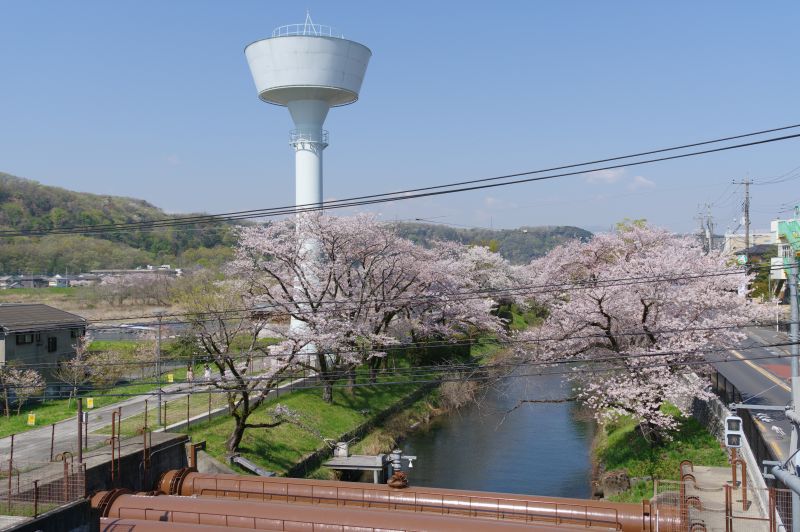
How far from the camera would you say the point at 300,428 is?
2722 centimetres

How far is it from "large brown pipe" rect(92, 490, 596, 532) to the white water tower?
76.8 feet

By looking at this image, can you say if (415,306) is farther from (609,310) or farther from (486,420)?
(609,310)

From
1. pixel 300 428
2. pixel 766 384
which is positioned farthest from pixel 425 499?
pixel 766 384

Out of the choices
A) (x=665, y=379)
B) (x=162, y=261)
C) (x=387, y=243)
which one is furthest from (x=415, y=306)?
(x=162, y=261)

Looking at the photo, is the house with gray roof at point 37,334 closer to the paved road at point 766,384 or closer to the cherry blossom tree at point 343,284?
the cherry blossom tree at point 343,284

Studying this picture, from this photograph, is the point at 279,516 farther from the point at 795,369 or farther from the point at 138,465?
the point at 795,369

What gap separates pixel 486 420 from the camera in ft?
109

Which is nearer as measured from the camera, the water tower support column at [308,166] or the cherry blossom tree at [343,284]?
the cherry blossom tree at [343,284]


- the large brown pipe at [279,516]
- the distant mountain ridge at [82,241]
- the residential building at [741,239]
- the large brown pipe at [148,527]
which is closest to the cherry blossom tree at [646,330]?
the large brown pipe at [279,516]

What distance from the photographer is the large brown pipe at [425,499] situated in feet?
44.0

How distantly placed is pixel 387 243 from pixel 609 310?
44.7 feet

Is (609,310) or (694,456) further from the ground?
(609,310)

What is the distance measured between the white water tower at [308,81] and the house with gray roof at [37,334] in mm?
13201

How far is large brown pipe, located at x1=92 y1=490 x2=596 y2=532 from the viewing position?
40.0 feet
